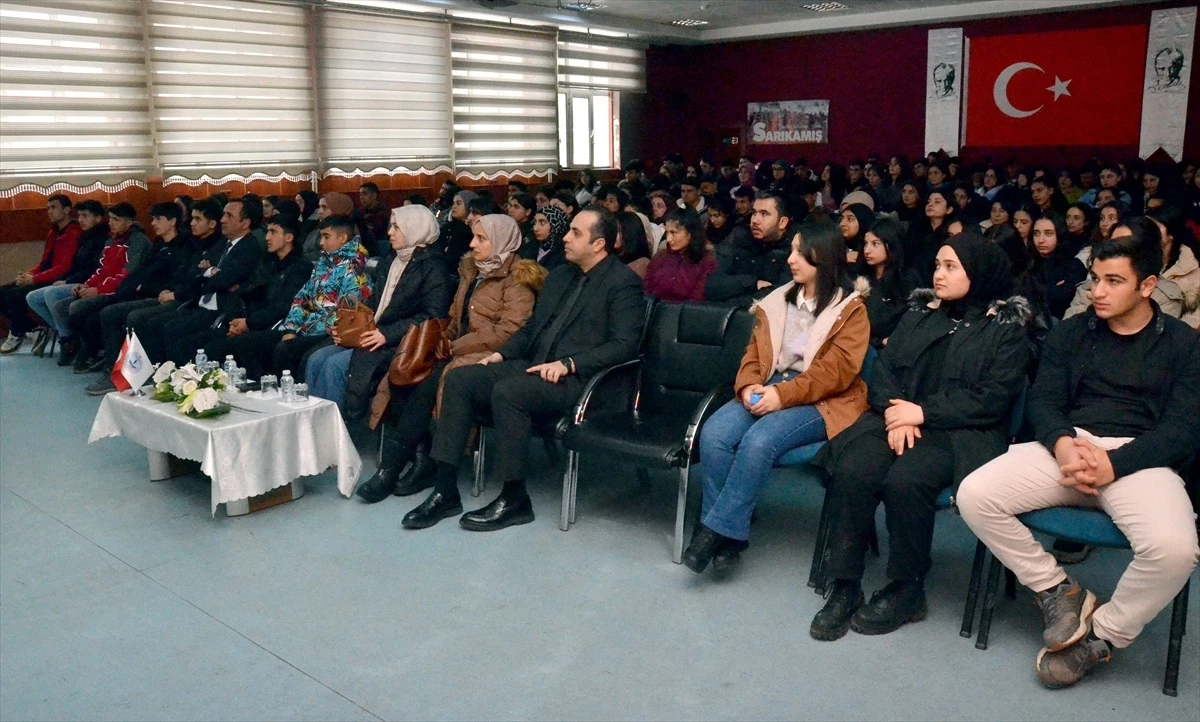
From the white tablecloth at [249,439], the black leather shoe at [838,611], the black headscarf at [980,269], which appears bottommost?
the black leather shoe at [838,611]

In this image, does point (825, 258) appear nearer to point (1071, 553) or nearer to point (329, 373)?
point (1071, 553)

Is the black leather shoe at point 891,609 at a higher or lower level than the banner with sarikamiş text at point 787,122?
lower

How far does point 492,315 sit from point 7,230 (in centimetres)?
610

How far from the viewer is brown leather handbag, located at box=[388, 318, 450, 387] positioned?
4.23 m

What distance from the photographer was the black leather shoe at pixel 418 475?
428cm

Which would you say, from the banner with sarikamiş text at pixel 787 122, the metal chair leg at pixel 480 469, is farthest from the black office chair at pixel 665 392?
the banner with sarikamiş text at pixel 787 122

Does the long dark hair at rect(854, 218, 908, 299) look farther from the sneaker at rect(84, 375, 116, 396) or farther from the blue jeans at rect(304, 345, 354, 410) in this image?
the sneaker at rect(84, 375, 116, 396)

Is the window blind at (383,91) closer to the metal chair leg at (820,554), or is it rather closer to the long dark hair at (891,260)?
the long dark hair at (891,260)

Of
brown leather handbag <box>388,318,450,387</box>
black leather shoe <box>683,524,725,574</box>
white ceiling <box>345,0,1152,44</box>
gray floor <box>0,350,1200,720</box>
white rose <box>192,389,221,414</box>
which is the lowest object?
gray floor <box>0,350,1200,720</box>

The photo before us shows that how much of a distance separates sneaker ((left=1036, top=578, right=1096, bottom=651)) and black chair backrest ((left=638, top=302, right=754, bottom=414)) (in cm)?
140

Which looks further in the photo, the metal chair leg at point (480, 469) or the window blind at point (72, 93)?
the window blind at point (72, 93)

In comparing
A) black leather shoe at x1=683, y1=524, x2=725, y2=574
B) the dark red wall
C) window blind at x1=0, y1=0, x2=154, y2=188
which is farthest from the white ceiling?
black leather shoe at x1=683, y1=524, x2=725, y2=574

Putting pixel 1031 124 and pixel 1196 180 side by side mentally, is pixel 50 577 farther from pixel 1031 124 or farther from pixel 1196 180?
pixel 1031 124

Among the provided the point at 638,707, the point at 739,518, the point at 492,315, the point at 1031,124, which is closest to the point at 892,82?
the point at 1031,124
